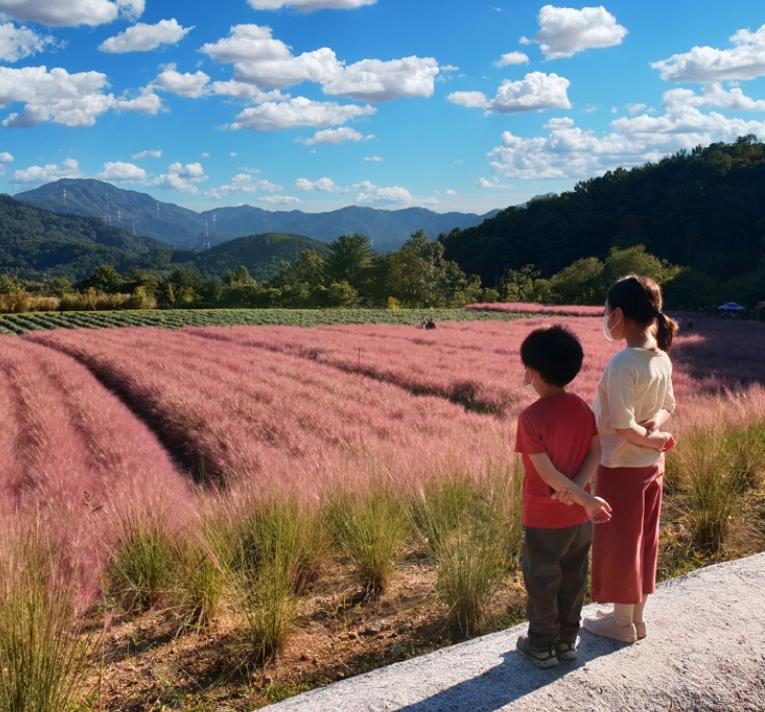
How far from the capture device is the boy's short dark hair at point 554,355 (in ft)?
7.57

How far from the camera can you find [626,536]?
100 inches

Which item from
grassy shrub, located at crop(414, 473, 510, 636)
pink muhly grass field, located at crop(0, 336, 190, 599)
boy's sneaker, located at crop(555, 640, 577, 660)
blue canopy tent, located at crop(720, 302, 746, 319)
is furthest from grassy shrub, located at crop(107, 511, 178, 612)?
blue canopy tent, located at crop(720, 302, 746, 319)

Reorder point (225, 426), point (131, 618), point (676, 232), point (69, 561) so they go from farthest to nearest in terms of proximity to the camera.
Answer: point (676, 232)
point (225, 426)
point (69, 561)
point (131, 618)

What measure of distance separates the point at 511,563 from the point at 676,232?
71211 mm

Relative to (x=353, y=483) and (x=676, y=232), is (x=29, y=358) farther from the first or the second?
(x=676, y=232)

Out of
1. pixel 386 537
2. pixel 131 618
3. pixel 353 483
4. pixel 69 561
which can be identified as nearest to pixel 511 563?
pixel 386 537

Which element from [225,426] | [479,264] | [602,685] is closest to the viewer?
[602,685]

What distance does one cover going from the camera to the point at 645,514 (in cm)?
263

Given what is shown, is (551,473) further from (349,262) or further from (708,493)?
(349,262)

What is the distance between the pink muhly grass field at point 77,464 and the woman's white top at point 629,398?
226 cm

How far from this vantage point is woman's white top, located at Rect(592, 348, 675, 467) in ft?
8.12

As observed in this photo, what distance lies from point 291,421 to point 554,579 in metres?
5.20

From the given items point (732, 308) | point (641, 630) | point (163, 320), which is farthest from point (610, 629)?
point (732, 308)

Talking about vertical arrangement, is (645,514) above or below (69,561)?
above
